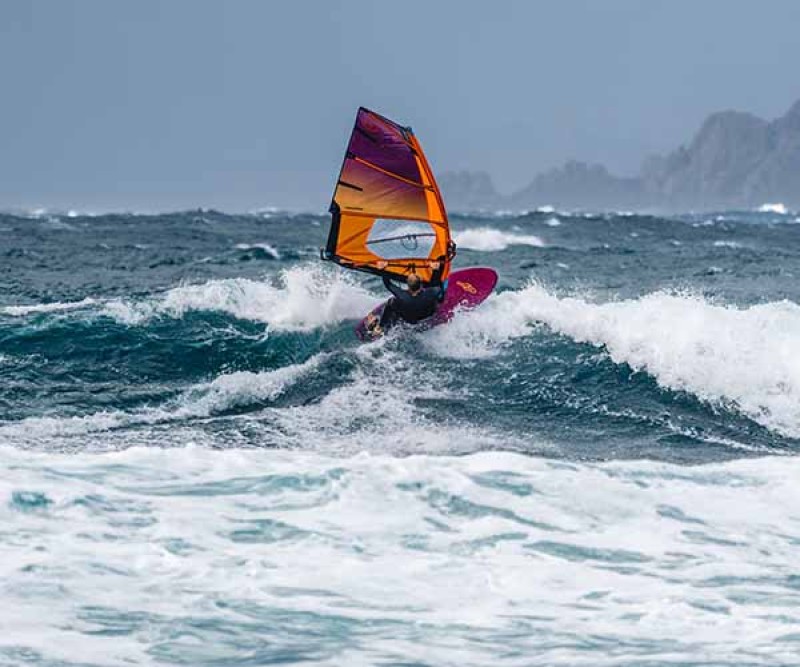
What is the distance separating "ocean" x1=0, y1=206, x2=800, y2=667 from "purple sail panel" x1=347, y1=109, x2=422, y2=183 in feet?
7.30

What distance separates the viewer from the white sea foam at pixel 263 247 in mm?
28516

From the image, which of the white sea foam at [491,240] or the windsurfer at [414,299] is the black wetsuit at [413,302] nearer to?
the windsurfer at [414,299]

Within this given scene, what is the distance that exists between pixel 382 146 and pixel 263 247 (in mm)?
15792

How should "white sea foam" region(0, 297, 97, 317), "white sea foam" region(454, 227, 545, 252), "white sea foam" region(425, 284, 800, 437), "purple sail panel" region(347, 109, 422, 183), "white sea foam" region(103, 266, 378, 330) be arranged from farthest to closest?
"white sea foam" region(454, 227, 545, 252), "white sea foam" region(0, 297, 97, 317), "white sea foam" region(103, 266, 378, 330), "purple sail panel" region(347, 109, 422, 183), "white sea foam" region(425, 284, 800, 437)

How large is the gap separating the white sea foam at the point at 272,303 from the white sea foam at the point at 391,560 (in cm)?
683

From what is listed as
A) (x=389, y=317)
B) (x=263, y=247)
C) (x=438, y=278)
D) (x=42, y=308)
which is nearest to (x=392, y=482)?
(x=389, y=317)

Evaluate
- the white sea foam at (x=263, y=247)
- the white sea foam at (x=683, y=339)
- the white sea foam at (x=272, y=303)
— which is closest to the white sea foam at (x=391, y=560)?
the white sea foam at (x=683, y=339)

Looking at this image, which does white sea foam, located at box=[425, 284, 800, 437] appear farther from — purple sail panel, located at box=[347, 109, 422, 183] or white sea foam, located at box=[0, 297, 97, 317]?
white sea foam, located at box=[0, 297, 97, 317]

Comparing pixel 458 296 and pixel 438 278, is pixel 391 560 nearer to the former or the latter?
pixel 438 278

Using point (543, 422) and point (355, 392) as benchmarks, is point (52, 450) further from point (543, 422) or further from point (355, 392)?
point (543, 422)

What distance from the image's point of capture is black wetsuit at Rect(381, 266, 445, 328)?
14711mm

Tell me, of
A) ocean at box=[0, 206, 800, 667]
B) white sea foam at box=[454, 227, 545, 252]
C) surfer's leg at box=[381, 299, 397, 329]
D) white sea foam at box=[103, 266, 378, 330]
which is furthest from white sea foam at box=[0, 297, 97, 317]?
white sea foam at box=[454, 227, 545, 252]

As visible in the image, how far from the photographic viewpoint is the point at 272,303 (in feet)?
57.3

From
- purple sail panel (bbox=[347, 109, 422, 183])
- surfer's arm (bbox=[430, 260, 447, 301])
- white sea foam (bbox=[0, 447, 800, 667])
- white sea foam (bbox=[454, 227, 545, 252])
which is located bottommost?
white sea foam (bbox=[0, 447, 800, 667])
